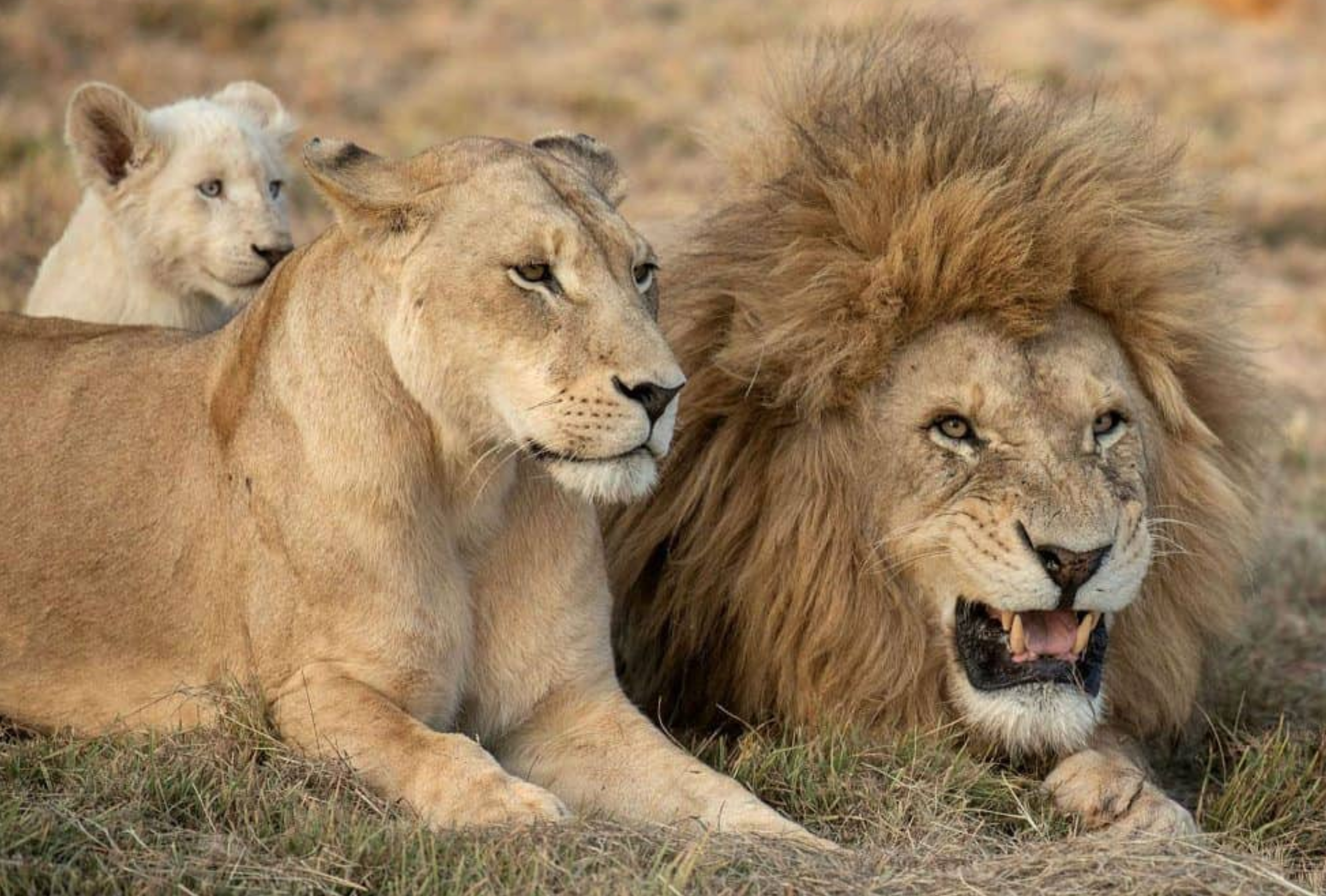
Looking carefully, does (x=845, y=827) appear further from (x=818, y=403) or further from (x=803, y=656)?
(x=818, y=403)

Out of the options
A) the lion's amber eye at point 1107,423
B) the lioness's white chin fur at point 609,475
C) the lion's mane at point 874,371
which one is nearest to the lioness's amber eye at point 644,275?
the lioness's white chin fur at point 609,475

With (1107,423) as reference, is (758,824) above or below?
below

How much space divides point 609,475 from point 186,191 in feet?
7.13

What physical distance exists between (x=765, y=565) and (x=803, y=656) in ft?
0.65

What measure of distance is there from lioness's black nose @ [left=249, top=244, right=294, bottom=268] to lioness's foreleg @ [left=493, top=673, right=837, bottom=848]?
1.63 m

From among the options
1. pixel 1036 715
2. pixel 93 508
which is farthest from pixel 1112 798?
pixel 93 508

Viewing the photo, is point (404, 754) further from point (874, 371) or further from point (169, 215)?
point (169, 215)

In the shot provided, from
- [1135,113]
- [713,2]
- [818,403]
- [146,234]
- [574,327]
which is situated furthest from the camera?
[713,2]

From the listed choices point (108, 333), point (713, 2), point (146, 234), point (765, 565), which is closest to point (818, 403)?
point (765, 565)

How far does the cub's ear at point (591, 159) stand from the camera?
3.48m

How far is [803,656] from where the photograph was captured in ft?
12.7

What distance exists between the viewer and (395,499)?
3.30 m

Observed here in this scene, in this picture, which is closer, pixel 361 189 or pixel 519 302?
pixel 519 302

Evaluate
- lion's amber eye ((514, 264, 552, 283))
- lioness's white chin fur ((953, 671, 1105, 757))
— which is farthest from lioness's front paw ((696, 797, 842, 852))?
lion's amber eye ((514, 264, 552, 283))
